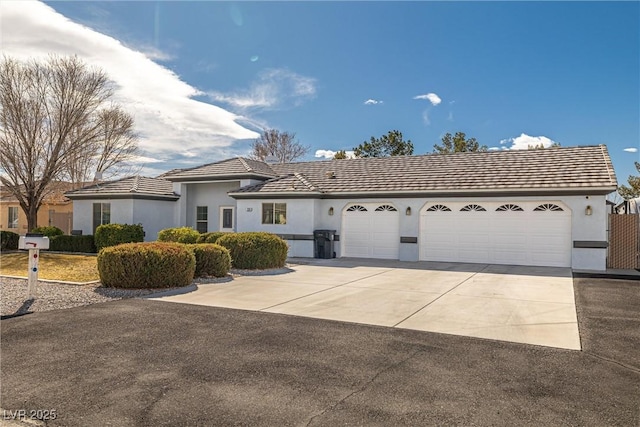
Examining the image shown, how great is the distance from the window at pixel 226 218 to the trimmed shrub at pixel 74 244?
6.74 meters

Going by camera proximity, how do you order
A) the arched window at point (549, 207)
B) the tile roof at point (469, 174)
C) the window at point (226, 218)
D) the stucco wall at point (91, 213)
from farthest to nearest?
the window at point (226, 218)
the stucco wall at point (91, 213)
the tile roof at point (469, 174)
the arched window at point (549, 207)

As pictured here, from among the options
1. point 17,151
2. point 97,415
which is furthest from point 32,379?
point 17,151

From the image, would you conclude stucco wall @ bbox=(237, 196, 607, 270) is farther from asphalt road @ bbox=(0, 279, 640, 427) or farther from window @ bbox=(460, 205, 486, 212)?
asphalt road @ bbox=(0, 279, 640, 427)

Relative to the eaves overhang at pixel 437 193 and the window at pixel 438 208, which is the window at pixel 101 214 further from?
the window at pixel 438 208

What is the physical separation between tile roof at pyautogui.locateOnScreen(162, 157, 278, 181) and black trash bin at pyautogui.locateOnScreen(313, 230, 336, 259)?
5.54 metres

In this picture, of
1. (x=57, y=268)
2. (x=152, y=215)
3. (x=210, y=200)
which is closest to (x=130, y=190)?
(x=152, y=215)

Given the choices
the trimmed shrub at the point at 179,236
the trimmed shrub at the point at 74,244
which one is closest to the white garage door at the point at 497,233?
the trimmed shrub at the point at 179,236

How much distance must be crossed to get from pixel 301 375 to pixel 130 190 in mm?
21321

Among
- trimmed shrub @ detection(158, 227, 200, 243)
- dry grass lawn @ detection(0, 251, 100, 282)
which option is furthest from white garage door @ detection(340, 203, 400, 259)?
dry grass lawn @ detection(0, 251, 100, 282)

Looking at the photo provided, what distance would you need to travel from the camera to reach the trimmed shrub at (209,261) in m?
13.4

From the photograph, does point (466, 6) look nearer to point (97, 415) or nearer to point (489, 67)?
point (489, 67)

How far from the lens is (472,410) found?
432cm

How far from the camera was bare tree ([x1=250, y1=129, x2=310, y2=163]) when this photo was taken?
2015 inches

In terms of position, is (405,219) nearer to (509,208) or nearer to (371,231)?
(371,231)
